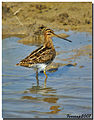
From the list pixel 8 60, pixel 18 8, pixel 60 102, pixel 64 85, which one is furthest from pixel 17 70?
pixel 18 8

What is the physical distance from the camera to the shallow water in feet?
20.2

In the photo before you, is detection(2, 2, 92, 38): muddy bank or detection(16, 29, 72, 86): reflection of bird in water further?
detection(2, 2, 92, 38): muddy bank

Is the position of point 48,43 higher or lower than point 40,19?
lower

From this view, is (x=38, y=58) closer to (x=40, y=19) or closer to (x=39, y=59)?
(x=39, y=59)

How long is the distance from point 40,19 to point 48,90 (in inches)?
245

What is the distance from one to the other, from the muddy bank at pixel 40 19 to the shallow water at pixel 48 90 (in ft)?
7.45

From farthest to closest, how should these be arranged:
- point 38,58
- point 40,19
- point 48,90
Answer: point 40,19 < point 38,58 < point 48,90

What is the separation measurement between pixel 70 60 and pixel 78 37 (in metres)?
2.12

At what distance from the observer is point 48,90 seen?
287 inches

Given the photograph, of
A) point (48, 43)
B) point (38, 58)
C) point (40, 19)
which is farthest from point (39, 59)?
point (40, 19)

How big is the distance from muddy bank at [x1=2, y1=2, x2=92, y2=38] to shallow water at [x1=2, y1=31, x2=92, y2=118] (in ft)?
7.45

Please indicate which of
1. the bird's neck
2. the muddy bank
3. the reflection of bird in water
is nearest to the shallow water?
the reflection of bird in water

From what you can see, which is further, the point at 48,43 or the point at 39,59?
the point at 48,43

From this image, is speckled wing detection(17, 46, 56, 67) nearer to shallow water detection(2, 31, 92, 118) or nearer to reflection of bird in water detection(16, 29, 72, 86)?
reflection of bird in water detection(16, 29, 72, 86)
